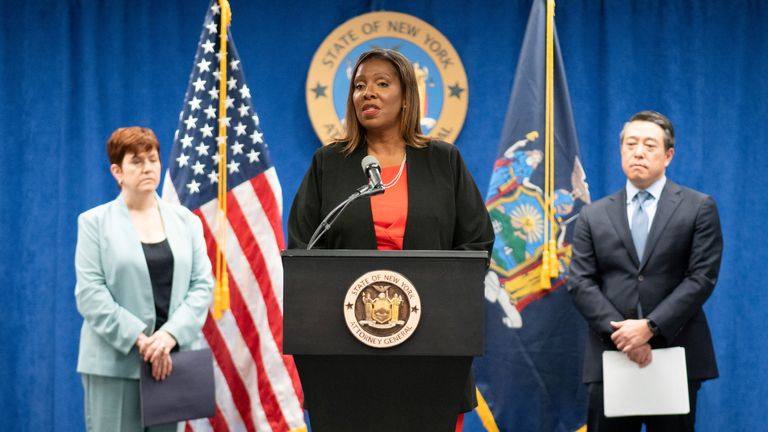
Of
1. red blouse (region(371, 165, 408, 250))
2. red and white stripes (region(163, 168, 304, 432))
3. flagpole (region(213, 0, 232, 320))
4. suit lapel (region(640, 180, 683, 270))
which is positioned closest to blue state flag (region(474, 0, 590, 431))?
suit lapel (region(640, 180, 683, 270))

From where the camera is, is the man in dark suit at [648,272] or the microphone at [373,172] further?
the man in dark suit at [648,272]

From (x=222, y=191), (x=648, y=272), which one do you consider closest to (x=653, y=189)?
(x=648, y=272)

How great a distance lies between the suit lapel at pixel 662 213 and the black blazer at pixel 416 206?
1.45 meters

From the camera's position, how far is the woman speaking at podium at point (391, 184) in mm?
2113

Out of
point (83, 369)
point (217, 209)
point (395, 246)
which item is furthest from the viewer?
point (217, 209)

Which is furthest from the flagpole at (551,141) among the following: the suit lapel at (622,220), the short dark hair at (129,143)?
the short dark hair at (129,143)

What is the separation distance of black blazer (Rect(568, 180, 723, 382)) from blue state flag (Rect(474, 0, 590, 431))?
46 centimetres

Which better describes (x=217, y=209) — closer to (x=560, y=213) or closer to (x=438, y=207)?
(x=560, y=213)

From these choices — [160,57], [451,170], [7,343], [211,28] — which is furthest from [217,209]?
[451,170]

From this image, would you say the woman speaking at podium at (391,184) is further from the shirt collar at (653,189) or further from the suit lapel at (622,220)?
the shirt collar at (653,189)

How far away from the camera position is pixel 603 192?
184 inches

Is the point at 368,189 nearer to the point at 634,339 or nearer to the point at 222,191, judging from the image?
→ the point at 634,339

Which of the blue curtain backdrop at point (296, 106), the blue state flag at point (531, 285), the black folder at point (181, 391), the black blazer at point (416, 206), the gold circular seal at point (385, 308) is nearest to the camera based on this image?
the gold circular seal at point (385, 308)

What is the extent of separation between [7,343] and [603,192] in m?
3.34
